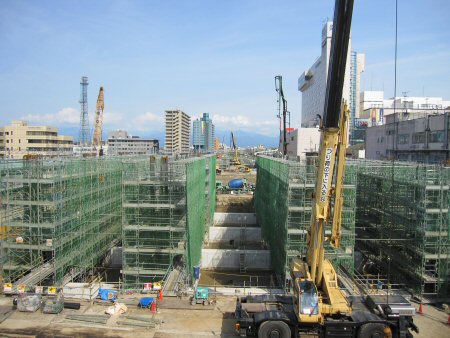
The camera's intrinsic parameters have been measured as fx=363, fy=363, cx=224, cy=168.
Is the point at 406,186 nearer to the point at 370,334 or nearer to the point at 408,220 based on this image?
the point at 408,220

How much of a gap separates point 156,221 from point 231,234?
15015 mm

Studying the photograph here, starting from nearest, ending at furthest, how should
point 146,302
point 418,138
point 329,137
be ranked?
1. point 329,137
2. point 146,302
3. point 418,138

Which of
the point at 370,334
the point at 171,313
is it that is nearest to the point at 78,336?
the point at 171,313

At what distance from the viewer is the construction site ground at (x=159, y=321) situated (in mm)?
16797

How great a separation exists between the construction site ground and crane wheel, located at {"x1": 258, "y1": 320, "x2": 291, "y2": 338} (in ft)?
6.56

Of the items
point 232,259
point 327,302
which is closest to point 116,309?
point 327,302

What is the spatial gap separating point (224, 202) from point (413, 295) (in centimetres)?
3556

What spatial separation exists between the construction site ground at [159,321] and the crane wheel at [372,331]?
10.9 ft

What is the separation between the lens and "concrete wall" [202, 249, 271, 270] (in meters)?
30.0

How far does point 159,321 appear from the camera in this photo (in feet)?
58.3

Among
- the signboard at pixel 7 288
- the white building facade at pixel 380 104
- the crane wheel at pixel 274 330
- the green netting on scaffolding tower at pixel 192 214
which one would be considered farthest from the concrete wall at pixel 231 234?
the white building facade at pixel 380 104

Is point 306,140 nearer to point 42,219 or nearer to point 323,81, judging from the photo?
point 323,81

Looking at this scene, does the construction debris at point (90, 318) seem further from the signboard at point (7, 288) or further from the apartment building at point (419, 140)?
the apartment building at point (419, 140)

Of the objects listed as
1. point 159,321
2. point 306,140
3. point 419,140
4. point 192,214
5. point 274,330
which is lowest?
point 159,321
